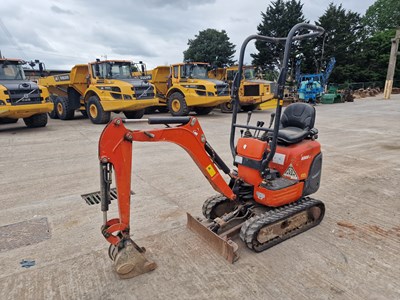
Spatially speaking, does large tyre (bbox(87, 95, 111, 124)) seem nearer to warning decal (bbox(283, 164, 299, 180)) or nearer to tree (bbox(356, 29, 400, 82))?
warning decal (bbox(283, 164, 299, 180))

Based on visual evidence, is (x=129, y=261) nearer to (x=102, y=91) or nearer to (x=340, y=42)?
(x=102, y=91)

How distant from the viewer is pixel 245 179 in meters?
3.37

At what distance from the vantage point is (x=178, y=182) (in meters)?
5.04

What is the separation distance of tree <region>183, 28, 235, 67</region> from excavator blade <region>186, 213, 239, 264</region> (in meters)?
44.5

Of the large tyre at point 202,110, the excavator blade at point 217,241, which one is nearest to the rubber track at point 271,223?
the excavator blade at point 217,241

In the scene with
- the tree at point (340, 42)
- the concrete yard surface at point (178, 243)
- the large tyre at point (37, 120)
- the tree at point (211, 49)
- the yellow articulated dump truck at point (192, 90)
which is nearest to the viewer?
the concrete yard surface at point (178, 243)

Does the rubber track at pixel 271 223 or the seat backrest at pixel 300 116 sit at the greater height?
the seat backrest at pixel 300 116

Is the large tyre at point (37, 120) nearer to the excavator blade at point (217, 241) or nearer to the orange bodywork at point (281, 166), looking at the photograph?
the excavator blade at point (217, 241)

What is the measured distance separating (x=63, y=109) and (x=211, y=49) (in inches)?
1464

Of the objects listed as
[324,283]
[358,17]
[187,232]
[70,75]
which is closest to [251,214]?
[187,232]

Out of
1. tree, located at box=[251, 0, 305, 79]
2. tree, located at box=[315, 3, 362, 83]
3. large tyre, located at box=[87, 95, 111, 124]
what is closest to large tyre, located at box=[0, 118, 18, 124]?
large tyre, located at box=[87, 95, 111, 124]

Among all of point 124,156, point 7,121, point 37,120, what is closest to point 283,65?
point 124,156

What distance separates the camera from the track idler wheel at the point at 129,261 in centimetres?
259

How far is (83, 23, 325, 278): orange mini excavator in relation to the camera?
253 cm
